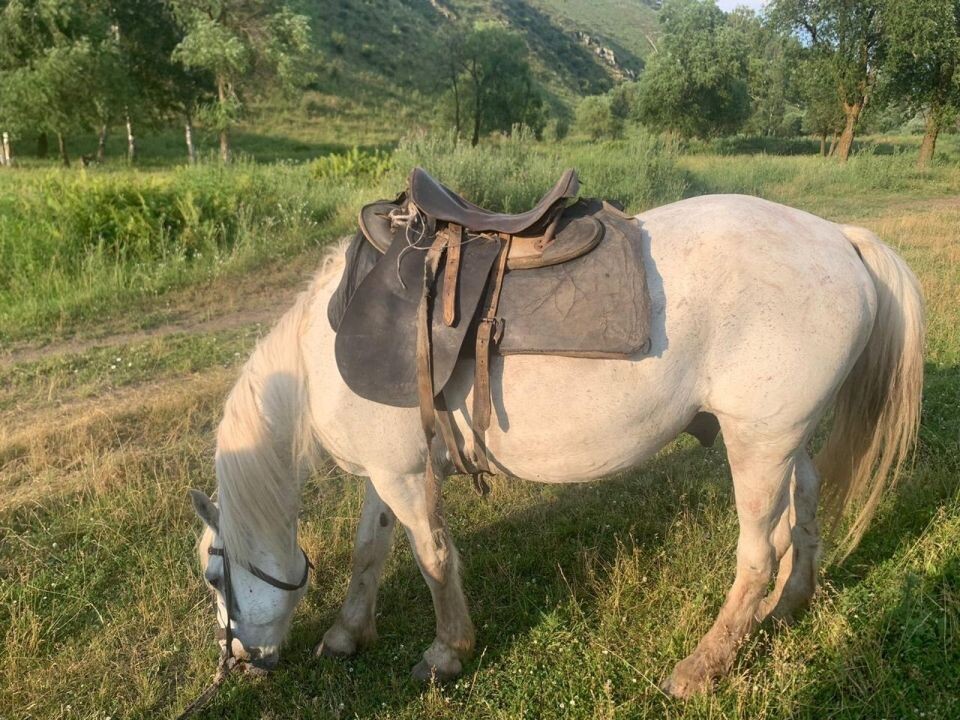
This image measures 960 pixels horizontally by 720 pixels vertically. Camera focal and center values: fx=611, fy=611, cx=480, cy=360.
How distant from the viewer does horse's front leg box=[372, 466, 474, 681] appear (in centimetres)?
218

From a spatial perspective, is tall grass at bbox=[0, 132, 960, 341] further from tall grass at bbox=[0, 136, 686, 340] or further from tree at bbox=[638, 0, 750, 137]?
tree at bbox=[638, 0, 750, 137]

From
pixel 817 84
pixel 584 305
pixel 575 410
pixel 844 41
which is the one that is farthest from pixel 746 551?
pixel 817 84

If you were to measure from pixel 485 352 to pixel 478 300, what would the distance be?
17 cm

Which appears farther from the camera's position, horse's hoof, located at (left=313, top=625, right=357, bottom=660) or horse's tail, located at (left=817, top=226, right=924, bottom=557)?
horse's hoof, located at (left=313, top=625, right=357, bottom=660)

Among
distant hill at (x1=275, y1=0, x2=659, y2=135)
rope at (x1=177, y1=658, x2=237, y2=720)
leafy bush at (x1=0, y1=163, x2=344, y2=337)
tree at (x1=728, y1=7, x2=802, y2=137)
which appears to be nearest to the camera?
rope at (x1=177, y1=658, x2=237, y2=720)

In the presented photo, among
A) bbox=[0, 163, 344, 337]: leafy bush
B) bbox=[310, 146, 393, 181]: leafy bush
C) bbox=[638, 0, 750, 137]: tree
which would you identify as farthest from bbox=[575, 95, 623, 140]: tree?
bbox=[0, 163, 344, 337]: leafy bush

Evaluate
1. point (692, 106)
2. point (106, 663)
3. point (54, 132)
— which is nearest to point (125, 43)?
point (54, 132)

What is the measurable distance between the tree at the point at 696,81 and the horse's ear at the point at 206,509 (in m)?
32.2

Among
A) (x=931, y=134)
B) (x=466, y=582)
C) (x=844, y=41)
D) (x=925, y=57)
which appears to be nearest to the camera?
(x=466, y=582)

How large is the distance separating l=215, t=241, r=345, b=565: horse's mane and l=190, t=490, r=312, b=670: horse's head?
4 centimetres

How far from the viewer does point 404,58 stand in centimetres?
4006

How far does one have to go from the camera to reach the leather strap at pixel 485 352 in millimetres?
1934

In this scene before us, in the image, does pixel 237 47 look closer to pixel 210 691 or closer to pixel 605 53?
pixel 210 691

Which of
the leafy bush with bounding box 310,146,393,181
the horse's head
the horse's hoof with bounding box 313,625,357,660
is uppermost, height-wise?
the leafy bush with bounding box 310,146,393,181
